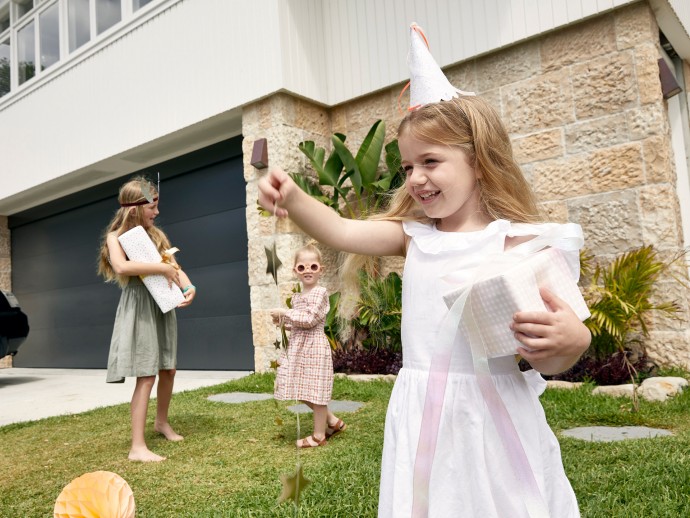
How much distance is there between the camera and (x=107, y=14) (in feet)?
26.0

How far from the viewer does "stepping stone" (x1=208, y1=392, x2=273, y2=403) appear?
463 centimetres

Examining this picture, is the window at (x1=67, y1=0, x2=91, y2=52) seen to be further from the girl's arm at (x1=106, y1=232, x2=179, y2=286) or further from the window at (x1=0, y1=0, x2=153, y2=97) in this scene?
the girl's arm at (x1=106, y1=232, x2=179, y2=286)

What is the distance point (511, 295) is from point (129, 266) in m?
2.64

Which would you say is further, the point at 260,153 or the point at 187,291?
the point at 260,153

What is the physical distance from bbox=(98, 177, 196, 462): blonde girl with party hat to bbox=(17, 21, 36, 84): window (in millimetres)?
7714

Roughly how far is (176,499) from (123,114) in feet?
20.6

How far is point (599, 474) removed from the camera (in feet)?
7.62

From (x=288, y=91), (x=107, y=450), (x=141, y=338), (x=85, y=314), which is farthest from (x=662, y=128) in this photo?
(x=85, y=314)

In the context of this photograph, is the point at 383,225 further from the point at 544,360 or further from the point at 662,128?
the point at 662,128

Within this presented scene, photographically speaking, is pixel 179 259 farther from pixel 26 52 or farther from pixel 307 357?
pixel 307 357

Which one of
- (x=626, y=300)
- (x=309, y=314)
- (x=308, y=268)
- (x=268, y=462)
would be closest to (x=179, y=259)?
(x=308, y=268)

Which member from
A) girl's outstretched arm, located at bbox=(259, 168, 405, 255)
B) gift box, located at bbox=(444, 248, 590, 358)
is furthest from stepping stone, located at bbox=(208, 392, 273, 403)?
gift box, located at bbox=(444, 248, 590, 358)

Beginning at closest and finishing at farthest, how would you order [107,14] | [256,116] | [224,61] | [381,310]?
[381,310], [256,116], [224,61], [107,14]

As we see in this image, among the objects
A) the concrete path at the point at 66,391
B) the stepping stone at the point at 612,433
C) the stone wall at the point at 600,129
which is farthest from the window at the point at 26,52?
the stepping stone at the point at 612,433
